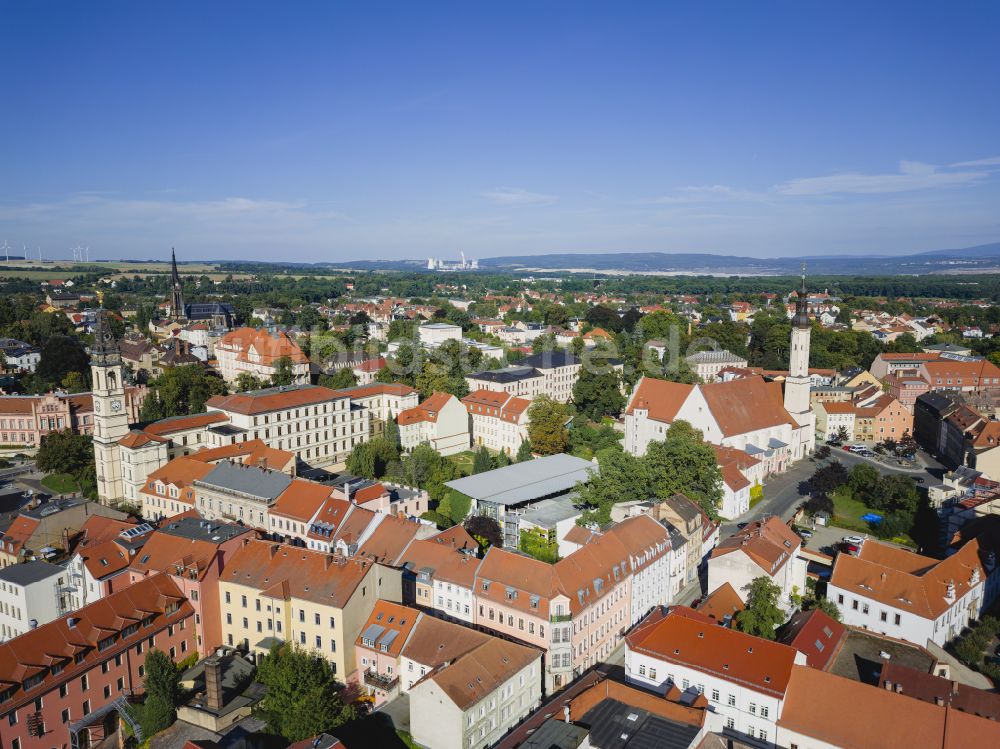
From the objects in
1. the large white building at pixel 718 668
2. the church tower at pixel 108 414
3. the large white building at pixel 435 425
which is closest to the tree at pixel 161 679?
the large white building at pixel 718 668

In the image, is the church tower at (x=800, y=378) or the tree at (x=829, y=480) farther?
the church tower at (x=800, y=378)

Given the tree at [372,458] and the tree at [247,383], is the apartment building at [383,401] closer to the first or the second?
the tree at [372,458]

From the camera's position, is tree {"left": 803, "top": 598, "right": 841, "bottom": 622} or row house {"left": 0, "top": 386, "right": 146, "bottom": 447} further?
row house {"left": 0, "top": 386, "right": 146, "bottom": 447}

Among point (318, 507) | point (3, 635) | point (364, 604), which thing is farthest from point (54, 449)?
point (364, 604)

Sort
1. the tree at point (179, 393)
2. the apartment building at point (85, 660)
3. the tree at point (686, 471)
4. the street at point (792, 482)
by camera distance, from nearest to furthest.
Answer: the apartment building at point (85, 660), the tree at point (686, 471), the street at point (792, 482), the tree at point (179, 393)

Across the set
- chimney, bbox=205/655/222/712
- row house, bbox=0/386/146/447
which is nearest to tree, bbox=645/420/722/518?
chimney, bbox=205/655/222/712

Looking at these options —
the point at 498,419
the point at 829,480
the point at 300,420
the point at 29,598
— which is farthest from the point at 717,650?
the point at 300,420

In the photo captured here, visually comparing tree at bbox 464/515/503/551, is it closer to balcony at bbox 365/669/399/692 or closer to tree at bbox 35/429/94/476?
balcony at bbox 365/669/399/692

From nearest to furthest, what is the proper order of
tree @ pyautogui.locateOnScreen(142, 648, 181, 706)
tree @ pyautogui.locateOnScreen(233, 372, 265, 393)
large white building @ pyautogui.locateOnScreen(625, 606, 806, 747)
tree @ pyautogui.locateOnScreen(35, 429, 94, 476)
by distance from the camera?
large white building @ pyautogui.locateOnScreen(625, 606, 806, 747) < tree @ pyautogui.locateOnScreen(142, 648, 181, 706) < tree @ pyautogui.locateOnScreen(35, 429, 94, 476) < tree @ pyautogui.locateOnScreen(233, 372, 265, 393)
